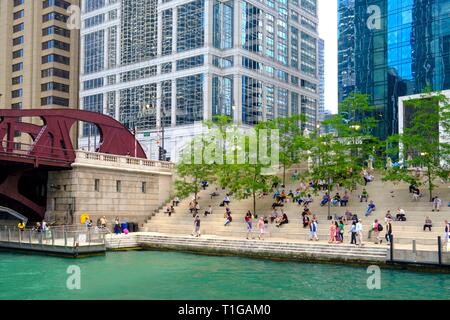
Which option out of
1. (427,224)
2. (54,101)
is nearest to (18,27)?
(54,101)

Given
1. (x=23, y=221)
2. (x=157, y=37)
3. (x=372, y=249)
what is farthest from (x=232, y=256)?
(x=157, y=37)

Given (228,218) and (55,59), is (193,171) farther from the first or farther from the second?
(55,59)

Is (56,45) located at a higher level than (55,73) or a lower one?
higher

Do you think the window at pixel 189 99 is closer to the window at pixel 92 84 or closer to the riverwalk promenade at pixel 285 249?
the window at pixel 92 84

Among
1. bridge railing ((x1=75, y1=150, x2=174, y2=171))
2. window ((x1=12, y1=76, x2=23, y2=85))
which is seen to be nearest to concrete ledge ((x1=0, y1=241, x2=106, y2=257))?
bridge railing ((x1=75, y1=150, x2=174, y2=171))

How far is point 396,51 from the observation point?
88.4 m

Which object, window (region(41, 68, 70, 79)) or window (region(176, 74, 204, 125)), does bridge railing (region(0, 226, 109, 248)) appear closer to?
window (region(176, 74, 204, 125))

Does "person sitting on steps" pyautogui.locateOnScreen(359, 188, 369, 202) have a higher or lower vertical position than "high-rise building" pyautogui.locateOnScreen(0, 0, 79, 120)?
lower

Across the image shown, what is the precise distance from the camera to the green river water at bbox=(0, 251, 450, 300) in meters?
24.5

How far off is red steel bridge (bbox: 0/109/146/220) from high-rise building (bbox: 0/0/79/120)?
59.7 m

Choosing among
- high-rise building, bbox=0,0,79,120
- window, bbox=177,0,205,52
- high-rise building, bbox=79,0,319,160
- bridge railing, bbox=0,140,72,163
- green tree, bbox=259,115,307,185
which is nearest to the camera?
bridge railing, bbox=0,140,72,163

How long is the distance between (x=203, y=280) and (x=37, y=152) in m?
23.0

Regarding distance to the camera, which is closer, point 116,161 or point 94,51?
point 116,161

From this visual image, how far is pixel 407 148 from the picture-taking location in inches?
1870
